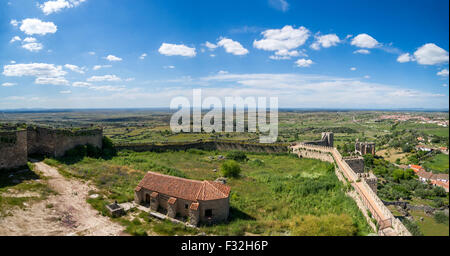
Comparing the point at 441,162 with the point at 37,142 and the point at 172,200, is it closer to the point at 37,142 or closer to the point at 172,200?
the point at 172,200

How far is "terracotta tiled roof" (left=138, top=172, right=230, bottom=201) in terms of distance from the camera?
11391mm

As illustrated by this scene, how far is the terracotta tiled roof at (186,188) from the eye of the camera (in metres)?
11.4

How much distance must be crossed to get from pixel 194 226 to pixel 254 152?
72.4 feet

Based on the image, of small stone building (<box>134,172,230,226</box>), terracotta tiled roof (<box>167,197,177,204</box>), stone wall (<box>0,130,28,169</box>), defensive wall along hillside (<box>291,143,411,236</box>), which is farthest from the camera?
stone wall (<box>0,130,28,169</box>)

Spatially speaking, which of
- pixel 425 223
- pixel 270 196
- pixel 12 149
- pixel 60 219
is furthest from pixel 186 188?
pixel 425 223

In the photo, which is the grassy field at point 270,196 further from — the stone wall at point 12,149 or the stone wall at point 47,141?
the stone wall at point 12,149

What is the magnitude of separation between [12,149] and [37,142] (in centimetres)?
494

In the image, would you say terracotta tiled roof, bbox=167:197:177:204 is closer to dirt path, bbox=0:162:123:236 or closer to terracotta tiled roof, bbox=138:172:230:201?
terracotta tiled roof, bbox=138:172:230:201

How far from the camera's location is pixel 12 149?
557 inches

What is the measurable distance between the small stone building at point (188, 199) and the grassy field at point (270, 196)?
753mm

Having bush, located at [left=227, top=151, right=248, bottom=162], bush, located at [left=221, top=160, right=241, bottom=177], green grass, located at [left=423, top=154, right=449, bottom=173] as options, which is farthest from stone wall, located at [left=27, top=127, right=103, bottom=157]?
green grass, located at [left=423, top=154, right=449, bottom=173]

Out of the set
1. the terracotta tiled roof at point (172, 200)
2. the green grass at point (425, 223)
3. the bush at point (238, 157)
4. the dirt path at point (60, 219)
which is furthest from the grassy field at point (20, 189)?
the green grass at point (425, 223)

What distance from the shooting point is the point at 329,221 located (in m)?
9.53
